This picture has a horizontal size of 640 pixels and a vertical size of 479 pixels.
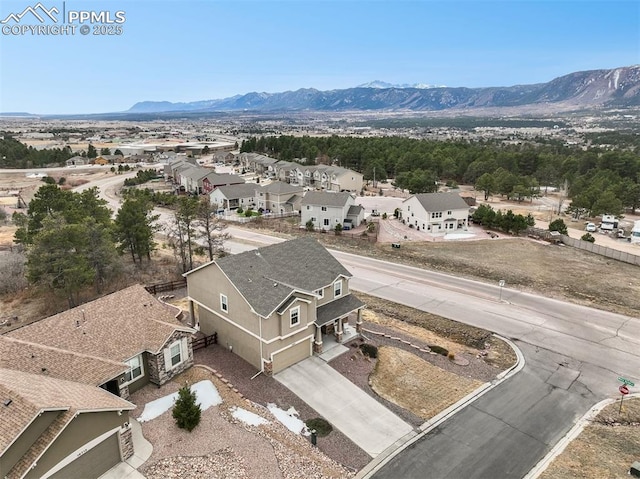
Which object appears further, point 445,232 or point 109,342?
point 445,232

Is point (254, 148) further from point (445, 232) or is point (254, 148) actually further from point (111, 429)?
point (111, 429)

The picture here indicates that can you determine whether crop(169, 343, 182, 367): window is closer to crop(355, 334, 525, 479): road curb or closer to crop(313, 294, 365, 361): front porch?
crop(313, 294, 365, 361): front porch

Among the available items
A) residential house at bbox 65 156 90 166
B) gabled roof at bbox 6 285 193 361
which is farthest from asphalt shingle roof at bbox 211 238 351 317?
residential house at bbox 65 156 90 166

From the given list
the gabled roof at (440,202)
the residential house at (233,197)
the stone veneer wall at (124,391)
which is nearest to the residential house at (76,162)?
the residential house at (233,197)

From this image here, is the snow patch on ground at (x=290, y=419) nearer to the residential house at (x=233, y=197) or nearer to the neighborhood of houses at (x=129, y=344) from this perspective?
the neighborhood of houses at (x=129, y=344)

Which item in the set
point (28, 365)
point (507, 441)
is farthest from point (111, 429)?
point (507, 441)
